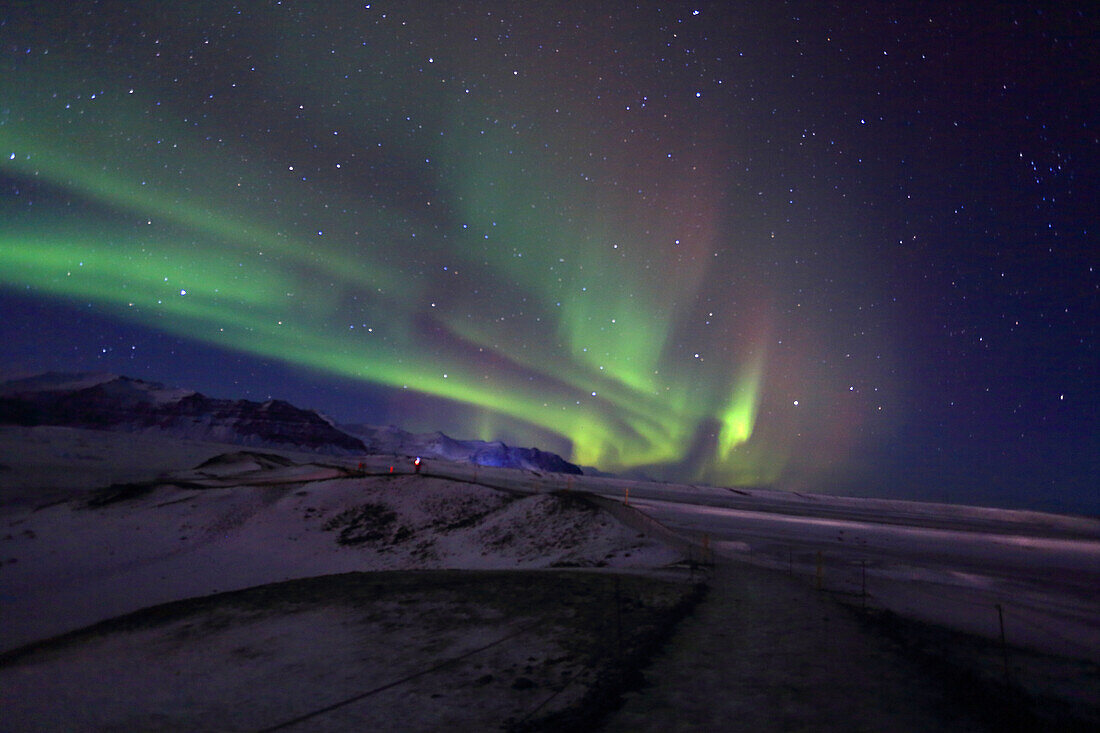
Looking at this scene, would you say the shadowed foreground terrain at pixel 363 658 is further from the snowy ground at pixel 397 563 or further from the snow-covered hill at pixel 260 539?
the snow-covered hill at pixel 260 539

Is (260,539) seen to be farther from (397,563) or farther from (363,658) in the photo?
(363,658)

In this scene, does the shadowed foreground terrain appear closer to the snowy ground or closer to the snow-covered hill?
the snowy ground

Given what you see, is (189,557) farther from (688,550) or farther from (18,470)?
(18,470)

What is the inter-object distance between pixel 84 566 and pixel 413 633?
27.6 m

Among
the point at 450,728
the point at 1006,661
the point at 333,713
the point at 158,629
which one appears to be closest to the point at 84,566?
the point at 158,629

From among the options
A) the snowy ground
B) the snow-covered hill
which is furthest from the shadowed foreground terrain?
the snow-covered hill

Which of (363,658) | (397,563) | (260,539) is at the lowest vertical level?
(260,539)

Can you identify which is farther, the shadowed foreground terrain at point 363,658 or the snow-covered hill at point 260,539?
the snow-covered hill at point 260,539

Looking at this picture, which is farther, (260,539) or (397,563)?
(260,539)

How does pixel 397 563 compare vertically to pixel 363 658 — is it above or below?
below

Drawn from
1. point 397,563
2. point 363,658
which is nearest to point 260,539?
point 397,563

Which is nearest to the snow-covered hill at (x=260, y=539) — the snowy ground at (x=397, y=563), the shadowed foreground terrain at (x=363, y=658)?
the snowy ground at (x=397, y=563)

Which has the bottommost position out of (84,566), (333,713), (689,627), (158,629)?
(84,566)

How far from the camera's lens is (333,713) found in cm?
839
